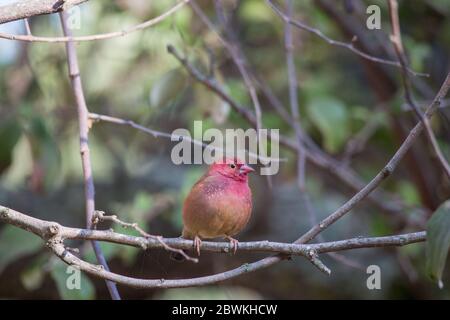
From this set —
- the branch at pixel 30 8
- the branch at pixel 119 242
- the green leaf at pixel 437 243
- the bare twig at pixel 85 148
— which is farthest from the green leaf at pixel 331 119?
the branch at pixel 30 8

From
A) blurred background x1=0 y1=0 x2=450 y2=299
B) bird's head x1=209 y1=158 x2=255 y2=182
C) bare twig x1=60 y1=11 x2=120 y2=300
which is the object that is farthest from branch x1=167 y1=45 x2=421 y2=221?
bare twig x1=60 y1=11 x2=120 y2=300

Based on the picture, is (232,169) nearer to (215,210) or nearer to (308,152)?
(215,210)

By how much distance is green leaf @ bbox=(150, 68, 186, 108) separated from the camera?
4133mm

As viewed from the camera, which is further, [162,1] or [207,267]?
[207,267]

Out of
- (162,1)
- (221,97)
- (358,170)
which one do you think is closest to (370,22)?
(221,97)

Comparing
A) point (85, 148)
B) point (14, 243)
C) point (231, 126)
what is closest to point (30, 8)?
point (85, 148)

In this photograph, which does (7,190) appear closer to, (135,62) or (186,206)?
(135,62)

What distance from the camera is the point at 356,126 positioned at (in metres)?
5.50

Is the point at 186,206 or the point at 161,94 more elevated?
the point at 161,94

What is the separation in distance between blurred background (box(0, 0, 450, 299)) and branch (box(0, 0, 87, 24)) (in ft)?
6.03

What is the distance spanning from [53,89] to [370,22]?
10.1ft

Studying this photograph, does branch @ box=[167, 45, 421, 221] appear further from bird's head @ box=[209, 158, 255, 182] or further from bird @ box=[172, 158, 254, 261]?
bird @ box=[172, 158, 254, 261]

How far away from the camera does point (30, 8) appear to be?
8.14ft

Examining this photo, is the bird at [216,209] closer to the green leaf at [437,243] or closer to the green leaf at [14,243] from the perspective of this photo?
the green leaf at [14,243]
